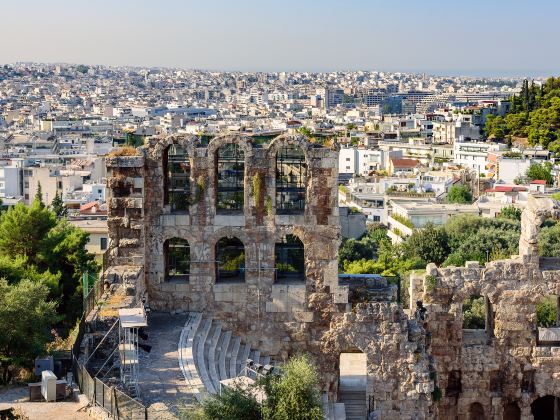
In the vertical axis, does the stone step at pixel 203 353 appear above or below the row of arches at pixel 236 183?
below

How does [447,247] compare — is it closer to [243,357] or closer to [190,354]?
[243,357]

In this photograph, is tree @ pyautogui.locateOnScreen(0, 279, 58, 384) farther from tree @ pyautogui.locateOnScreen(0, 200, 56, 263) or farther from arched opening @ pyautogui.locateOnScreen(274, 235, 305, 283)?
tree @ pyautogui.locateOnScreen(0, 200, 56, 263)

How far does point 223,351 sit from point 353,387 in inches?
136

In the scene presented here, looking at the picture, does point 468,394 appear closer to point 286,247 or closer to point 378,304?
point 378,304

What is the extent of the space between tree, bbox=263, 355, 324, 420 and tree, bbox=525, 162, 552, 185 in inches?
2864

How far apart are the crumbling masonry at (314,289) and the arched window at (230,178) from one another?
0.99 meters

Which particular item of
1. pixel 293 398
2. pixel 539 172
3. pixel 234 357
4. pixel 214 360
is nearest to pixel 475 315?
pixel 234 357

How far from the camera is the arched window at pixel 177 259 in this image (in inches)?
875

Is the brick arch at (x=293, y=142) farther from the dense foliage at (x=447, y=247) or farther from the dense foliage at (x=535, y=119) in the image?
the dense foliage at (x=535, y=119)

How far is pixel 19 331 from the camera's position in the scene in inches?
702

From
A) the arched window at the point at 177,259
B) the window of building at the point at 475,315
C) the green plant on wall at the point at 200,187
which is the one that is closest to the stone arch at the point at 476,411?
the window of building at the point at 475,315

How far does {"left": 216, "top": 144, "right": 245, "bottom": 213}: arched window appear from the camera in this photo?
2322 cm

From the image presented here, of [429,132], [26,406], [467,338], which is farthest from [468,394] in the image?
[429,132]

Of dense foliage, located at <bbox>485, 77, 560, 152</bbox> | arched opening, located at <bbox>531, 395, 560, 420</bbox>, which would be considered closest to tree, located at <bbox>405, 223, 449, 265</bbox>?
arched opening, located at <bbox>531, 395, 560, 420</bbox>
